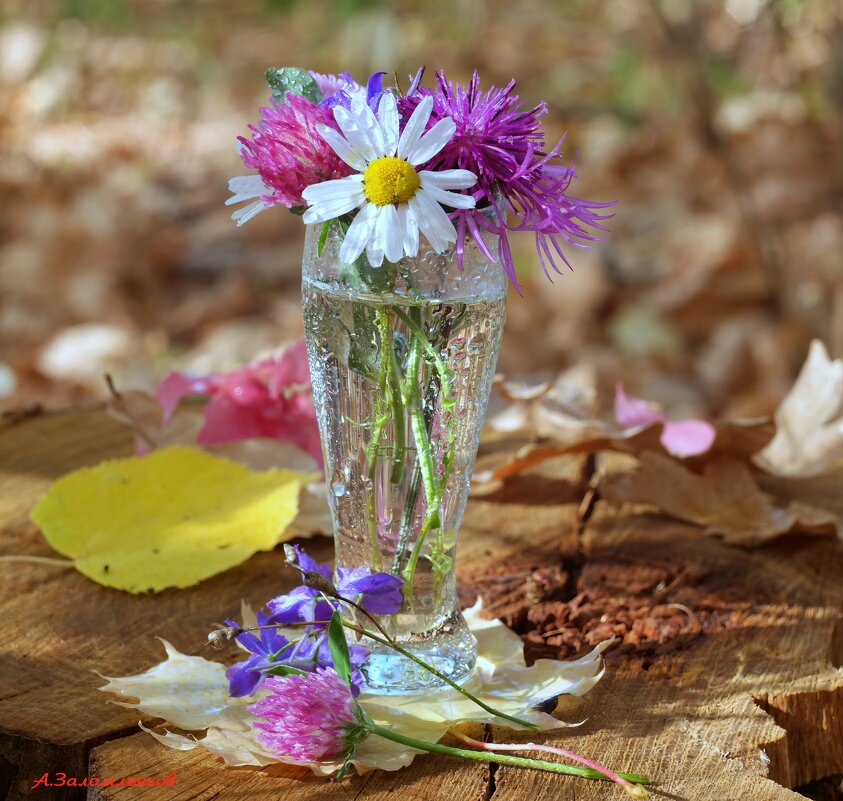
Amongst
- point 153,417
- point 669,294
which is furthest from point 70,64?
point 153,417

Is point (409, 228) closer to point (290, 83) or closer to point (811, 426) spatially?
point (290, 83)

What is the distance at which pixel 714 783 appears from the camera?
85 centimetres

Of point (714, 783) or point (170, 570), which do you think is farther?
point (170, 570)

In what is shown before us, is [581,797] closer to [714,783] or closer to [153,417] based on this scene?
[714,783]

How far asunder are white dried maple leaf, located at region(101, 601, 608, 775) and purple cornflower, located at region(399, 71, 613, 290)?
0.35 metres

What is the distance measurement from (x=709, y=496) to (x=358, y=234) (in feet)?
2.38

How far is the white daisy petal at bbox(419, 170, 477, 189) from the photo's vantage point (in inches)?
32.0

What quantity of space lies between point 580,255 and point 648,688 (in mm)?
2501

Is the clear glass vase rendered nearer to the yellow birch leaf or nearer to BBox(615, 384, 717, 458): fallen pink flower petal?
the yellow birch leaf

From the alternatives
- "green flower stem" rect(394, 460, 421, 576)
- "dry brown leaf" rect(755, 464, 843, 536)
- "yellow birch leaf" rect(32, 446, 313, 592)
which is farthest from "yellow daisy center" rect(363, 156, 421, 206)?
"dry brown leaf" rect(755, 464, 843, 536)

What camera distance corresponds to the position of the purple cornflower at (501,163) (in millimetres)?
845

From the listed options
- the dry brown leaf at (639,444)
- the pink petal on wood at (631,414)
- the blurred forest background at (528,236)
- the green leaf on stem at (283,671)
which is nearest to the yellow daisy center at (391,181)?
the green leaf on stem at (283,671)

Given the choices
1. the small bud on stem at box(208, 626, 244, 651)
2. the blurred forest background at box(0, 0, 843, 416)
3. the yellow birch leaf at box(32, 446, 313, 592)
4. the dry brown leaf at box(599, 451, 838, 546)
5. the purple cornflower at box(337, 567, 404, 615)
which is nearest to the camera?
the small bud on stem at box(208, 626, 244, 651)

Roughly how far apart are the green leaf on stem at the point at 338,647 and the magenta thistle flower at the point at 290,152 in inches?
12.9
